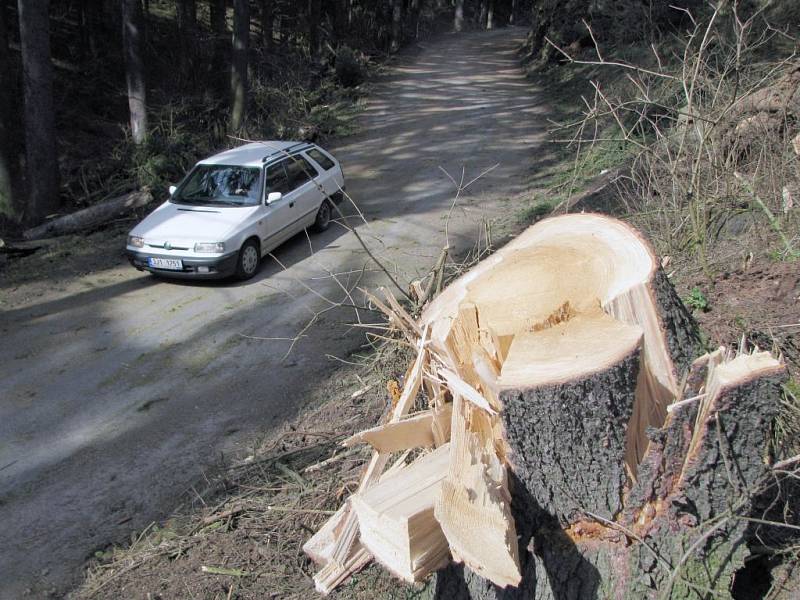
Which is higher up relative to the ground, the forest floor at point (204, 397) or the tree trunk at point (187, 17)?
the tree trunk at point (187, 17)

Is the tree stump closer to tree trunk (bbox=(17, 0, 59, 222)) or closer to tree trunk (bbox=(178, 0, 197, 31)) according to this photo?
tree trunk (bbox=(17, 0, 59, 222))

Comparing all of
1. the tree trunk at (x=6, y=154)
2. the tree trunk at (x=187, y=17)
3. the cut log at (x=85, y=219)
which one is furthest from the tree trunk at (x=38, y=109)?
the tree trunk at (x=187, y=17)

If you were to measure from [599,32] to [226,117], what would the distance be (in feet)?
38.7

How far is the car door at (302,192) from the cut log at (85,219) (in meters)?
4.45

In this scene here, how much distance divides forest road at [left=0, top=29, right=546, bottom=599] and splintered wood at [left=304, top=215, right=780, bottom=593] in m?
2.93

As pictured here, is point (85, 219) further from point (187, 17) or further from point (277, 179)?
point (187, 17)

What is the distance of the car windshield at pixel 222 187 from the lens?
1145 cm

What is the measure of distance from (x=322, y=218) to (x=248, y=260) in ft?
7.48

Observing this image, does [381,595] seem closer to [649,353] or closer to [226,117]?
[649,353]

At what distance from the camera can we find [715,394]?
2.66 m

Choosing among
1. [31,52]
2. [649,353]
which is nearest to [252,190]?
[31,52]

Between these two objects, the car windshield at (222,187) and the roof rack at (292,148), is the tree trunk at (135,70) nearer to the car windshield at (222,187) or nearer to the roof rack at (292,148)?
the roof rack at (292,148)

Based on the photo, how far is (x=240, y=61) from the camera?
18.7 m

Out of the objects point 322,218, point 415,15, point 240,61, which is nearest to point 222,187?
point 322,218
